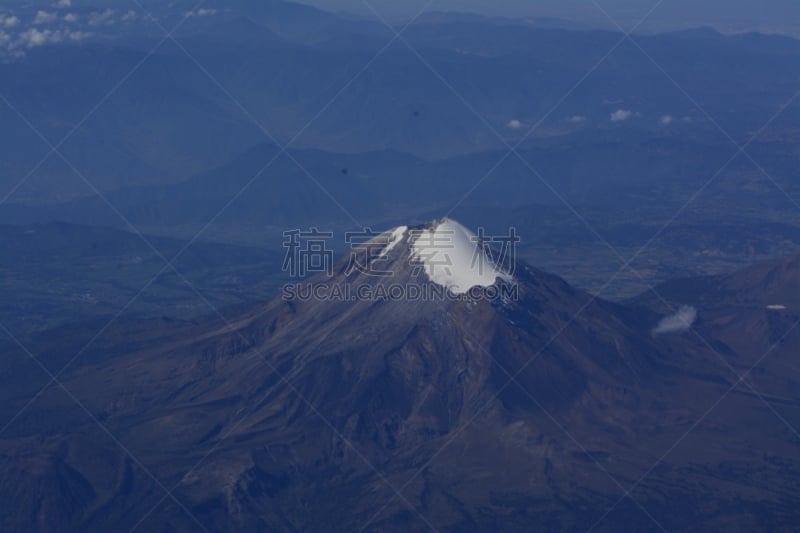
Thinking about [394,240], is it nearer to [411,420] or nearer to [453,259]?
[453,259]

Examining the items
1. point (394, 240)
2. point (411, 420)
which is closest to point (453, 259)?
point (394, 240)

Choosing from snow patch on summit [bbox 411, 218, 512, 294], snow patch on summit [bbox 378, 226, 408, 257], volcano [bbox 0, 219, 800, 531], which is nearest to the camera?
volcano [bbox 0, 219, 800, 531]

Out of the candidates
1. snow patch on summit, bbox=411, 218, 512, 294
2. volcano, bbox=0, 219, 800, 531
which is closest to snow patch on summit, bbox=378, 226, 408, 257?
volcano, bbox=0, 219, 800, 531

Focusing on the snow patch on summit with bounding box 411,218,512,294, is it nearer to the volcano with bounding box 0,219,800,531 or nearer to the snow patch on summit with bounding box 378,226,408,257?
the volcano with bounding box 0,219,800,531

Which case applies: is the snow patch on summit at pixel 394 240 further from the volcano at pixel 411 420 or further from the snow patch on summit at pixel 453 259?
the snow patch on summit at pixel 453 259

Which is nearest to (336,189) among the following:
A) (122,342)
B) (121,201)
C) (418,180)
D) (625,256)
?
(418,180)
